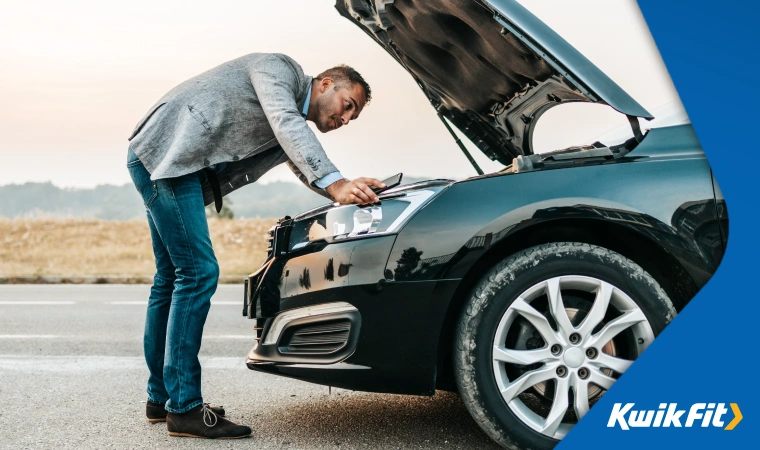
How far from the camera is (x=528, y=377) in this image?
98.5 inches

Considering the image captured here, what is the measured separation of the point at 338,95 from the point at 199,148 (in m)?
0.62

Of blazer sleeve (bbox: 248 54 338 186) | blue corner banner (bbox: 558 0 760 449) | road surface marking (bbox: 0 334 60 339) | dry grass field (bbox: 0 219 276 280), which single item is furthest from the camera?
dry grass field (bbox: 0 219 276 280)

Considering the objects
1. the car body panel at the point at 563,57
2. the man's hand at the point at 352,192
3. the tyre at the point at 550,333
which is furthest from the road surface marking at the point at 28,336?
the car body panel at the point at 563,57

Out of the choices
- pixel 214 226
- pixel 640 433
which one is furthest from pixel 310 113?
pixel 214 226

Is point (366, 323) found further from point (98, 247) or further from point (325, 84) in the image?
point (98, 247)

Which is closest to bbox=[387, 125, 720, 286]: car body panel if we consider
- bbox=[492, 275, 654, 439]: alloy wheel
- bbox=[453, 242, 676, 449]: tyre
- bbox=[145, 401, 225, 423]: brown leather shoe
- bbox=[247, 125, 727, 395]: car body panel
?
bbox=[247, 125, 727, 395]: car body panel

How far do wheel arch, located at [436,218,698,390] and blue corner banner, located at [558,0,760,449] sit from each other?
12.7 inches

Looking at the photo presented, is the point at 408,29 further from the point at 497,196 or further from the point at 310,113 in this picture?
the point at 497,196

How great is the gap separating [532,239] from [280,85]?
3.88ft

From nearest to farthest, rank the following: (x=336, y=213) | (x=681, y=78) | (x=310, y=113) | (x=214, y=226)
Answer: (x=681, y=78) < (x=336, y=213) < (x=310, y=113) < (x=214, y=226)

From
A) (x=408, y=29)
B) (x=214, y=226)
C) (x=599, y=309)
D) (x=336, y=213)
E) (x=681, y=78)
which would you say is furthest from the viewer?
(x=214, y=226)

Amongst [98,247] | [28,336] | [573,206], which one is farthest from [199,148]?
[98,247]

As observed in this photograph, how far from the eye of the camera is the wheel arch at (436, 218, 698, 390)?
253 centimetres

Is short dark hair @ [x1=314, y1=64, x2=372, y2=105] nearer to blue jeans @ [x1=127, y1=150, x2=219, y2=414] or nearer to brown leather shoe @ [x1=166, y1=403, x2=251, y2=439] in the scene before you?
blue jeans @ [x1=127, y1=150, x2=219, y2=414]
